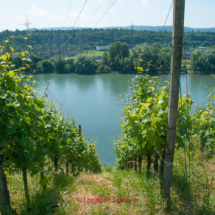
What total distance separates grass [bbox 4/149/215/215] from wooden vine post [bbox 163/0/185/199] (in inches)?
7.9

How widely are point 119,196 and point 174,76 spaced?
156 centimetres

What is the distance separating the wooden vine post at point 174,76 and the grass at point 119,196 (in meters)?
0.20

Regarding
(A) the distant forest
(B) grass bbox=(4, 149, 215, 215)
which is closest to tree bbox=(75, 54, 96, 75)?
(A) the distant forest

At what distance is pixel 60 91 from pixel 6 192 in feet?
83.7

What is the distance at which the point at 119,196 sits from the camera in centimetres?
255

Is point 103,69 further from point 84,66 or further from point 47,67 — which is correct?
point 47,67

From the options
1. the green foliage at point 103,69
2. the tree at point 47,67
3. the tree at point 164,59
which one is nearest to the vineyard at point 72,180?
the tree at point 164,59

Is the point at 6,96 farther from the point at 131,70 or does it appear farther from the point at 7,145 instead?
the point at 131,70

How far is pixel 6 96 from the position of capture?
195 centimetres

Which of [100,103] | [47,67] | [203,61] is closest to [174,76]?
[100,103]

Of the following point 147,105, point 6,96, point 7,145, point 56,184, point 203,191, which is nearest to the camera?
point 6,96

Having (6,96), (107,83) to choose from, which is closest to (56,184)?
(6,96)

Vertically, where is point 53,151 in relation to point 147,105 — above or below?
below

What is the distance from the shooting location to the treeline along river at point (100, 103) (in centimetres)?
1579
